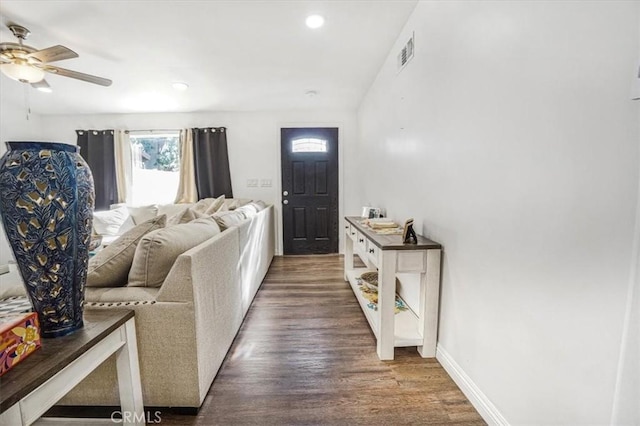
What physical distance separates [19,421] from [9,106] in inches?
208

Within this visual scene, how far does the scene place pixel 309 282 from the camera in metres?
3.18

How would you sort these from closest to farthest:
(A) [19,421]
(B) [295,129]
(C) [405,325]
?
(A) [19,421] < (C) [405,325] < (B) [295,129]

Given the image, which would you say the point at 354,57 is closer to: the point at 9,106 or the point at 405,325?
the point at 405,325

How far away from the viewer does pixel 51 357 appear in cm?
80

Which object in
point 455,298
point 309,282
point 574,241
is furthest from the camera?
point 309,282

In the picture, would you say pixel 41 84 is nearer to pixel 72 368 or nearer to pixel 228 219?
pixel 228 219

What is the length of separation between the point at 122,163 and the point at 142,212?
100 centimetres

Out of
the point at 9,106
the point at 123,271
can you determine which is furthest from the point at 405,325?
the point at 9,106

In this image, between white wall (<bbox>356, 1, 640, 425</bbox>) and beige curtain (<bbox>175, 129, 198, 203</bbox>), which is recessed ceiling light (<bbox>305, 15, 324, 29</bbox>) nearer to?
white wall (<bbox>356, 1, 640, 425</bbox>)

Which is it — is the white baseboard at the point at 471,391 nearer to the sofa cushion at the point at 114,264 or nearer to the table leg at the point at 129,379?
the table leg at the point at 129,379

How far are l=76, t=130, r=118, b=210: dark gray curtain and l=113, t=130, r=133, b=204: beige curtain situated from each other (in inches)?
3.1

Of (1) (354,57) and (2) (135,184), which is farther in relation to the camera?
(2) (135,184)

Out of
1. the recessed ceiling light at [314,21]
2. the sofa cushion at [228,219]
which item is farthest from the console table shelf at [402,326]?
the recessed ceiling light at [314,21]

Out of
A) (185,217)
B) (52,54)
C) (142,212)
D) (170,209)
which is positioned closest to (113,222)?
(142,212)
